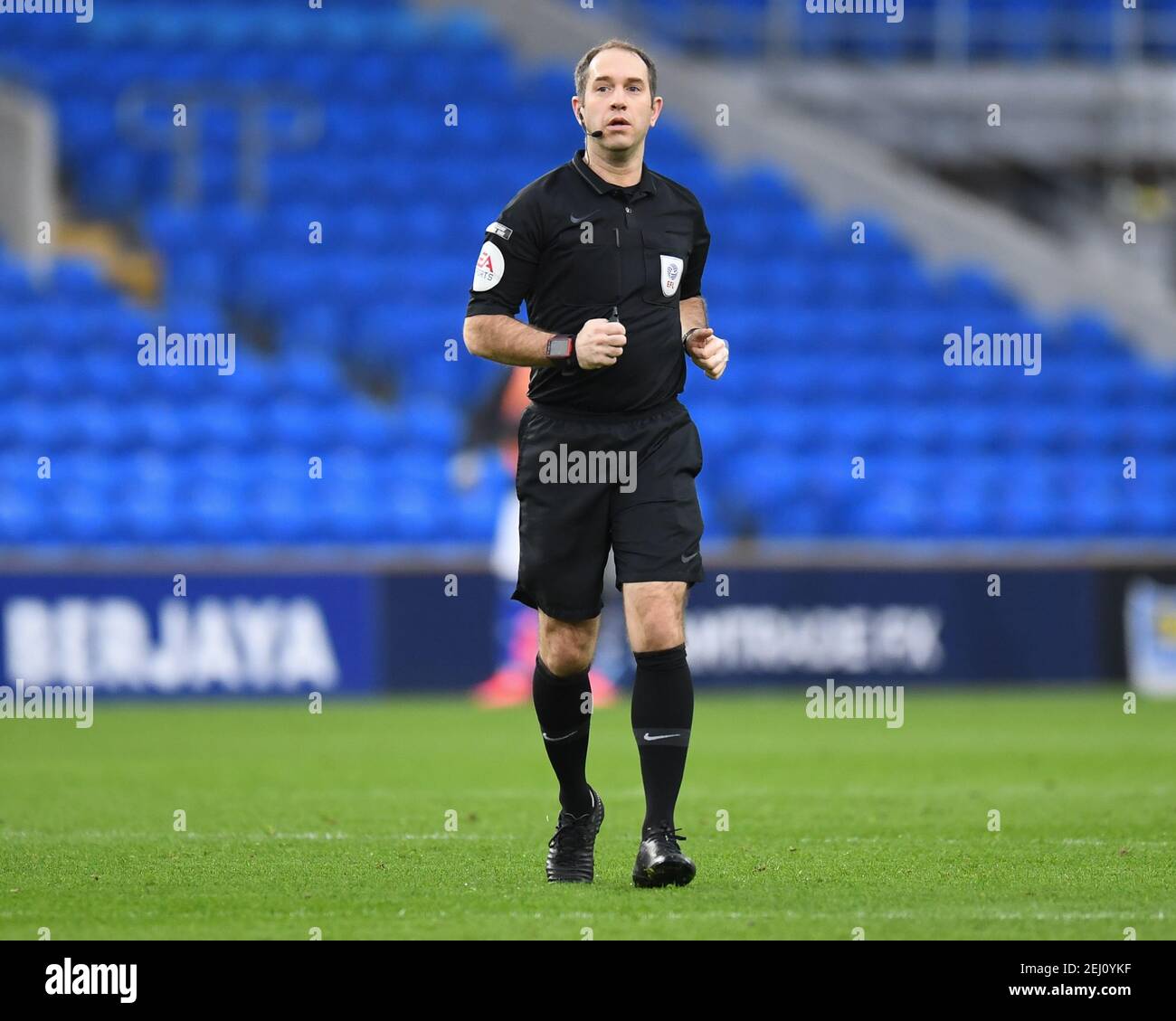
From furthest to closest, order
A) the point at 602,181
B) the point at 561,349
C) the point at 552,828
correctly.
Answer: the point at 552,828 < the point at 602,181 < the point at 561,349

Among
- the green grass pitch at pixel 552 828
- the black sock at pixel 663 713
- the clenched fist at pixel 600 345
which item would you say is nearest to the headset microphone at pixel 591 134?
the clenched fist at pixel 600 345

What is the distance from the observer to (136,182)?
726 inches

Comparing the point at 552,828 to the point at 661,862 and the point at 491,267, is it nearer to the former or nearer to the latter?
the point at 661,862

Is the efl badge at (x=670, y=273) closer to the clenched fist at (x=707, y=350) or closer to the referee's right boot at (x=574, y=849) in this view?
the clenched fist at (x=707, y=350)

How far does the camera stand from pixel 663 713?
576 cm

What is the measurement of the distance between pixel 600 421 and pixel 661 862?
1243 millimetres

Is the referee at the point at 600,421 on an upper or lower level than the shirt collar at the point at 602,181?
lower

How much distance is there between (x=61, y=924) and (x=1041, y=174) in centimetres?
1819

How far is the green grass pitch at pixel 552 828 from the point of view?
5.06m

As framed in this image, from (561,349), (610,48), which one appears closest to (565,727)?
(561,349)

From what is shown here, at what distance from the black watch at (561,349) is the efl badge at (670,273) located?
0.39 meters

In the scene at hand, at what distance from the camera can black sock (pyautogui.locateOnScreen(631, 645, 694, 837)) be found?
571 cm

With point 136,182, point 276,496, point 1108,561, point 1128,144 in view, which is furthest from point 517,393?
point 1128,144

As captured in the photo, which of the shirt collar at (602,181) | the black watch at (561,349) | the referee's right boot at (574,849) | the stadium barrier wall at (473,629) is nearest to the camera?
the black watch at (561,349)
